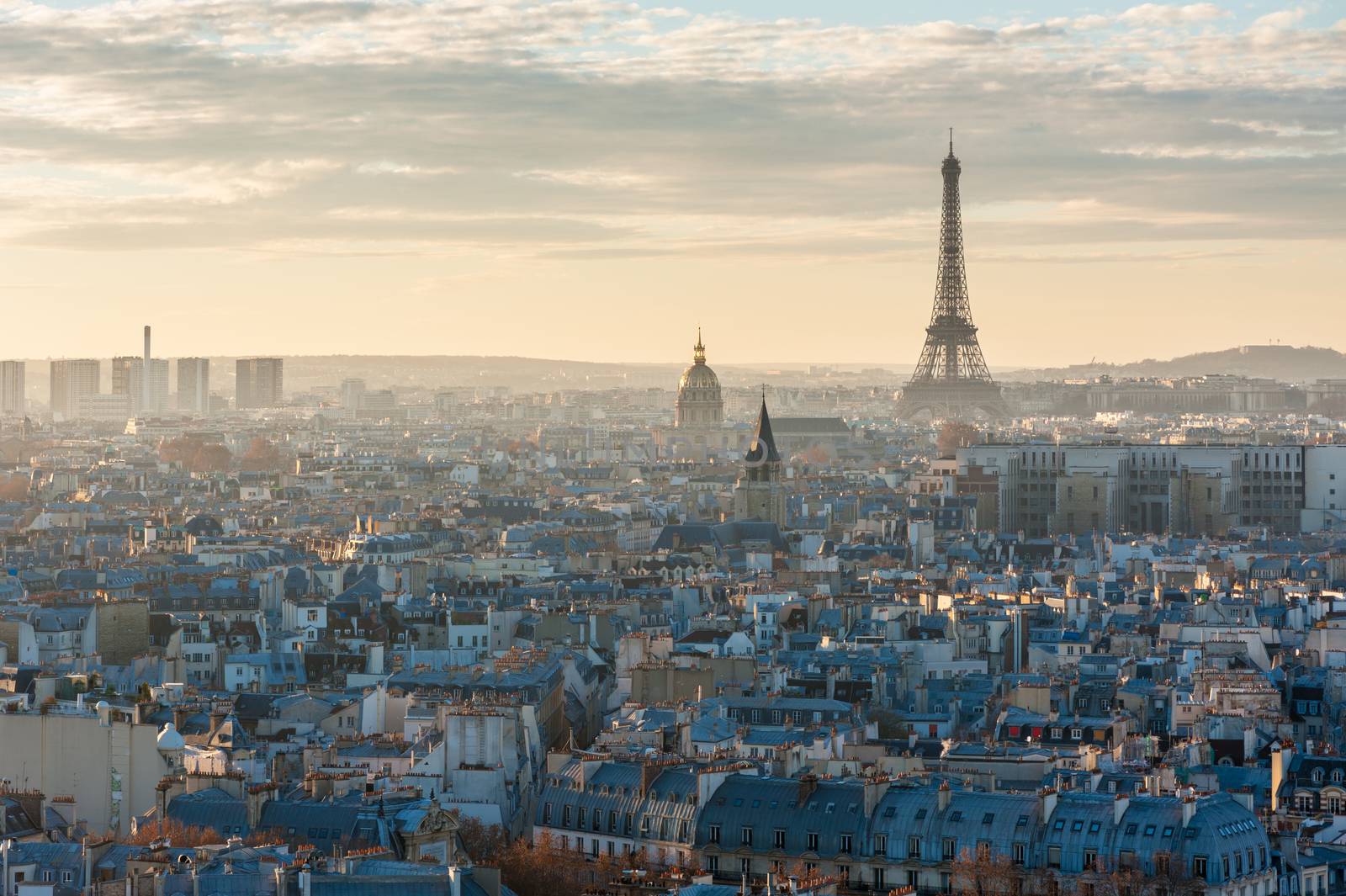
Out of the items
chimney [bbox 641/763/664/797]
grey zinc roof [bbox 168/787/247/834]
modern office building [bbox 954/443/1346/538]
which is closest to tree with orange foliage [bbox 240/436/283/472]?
modern office building [bbox 954/443/1346/538]

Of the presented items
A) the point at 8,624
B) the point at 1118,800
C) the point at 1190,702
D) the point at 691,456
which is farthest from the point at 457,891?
the point at 691,456

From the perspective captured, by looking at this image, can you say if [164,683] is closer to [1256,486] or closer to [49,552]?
[49,552]

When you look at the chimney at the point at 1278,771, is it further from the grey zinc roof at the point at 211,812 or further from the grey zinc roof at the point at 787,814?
the grey zinc roof at the point at 211,812

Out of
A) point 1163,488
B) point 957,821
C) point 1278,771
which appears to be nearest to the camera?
point 957,821

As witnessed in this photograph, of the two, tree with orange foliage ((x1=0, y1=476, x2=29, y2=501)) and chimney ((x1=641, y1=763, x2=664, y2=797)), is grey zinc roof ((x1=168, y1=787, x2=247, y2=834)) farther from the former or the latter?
tree with orange foliage ((x1=0, y1=476, x2=29, y2=501))

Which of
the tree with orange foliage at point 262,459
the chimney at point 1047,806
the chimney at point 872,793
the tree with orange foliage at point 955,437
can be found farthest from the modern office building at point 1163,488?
the chimney at point 1047,806

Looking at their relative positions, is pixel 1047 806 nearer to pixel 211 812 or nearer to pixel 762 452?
pixel 211 812

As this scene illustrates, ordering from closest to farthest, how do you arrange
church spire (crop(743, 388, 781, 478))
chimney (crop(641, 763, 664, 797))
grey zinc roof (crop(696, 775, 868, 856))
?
grey zinc roof (crop(696, 775, 868, 856)) < chimney (crop(641, 763, 664, 797)) < church spire (crop(743, 388, 781, 478))

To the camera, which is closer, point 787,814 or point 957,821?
point 957,821

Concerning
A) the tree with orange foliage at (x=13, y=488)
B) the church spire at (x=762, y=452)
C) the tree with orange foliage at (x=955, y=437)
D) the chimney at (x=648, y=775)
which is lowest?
the tree with orange foliage at (x=13, y=488)

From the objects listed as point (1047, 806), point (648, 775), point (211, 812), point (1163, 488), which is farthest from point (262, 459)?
point (1047, 806)

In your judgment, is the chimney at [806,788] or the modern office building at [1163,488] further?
the modern office building at [1163,488]
